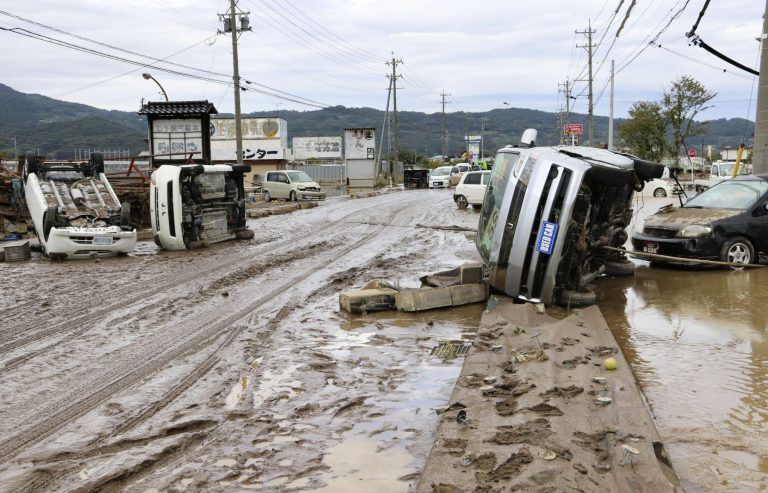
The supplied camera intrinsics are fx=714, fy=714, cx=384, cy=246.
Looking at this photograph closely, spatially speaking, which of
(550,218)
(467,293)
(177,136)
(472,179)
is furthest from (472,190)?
(550,218)

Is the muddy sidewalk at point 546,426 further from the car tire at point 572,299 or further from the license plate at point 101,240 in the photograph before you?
the license plate at point 101,240

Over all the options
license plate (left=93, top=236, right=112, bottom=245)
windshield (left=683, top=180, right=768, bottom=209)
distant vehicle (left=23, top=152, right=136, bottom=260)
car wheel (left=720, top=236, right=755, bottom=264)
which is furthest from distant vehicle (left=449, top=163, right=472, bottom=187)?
car wheel (left=720, top=236, right=755, bottom=264)

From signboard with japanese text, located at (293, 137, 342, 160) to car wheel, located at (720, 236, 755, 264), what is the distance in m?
72.0

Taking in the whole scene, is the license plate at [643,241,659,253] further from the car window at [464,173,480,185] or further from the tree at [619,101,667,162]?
the tree at [619,101,667,162]

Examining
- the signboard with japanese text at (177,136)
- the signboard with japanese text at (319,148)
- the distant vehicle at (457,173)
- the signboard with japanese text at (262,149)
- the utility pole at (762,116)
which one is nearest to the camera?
the utility pole at (762,116)

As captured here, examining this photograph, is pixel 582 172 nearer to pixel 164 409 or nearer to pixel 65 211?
pixel 164 409

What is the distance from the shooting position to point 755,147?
1638cm

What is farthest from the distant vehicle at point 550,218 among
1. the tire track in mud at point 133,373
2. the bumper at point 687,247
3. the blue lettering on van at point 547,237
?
the tire track in mud at point 133,373

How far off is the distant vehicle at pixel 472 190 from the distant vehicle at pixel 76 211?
577 inches

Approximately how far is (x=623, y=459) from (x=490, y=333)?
3392 millimetres

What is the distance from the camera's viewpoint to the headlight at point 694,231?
38.2 feet

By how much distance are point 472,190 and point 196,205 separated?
45.8ft

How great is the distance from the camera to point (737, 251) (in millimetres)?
11828

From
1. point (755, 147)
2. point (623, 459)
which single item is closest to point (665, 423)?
point (623, 459)
